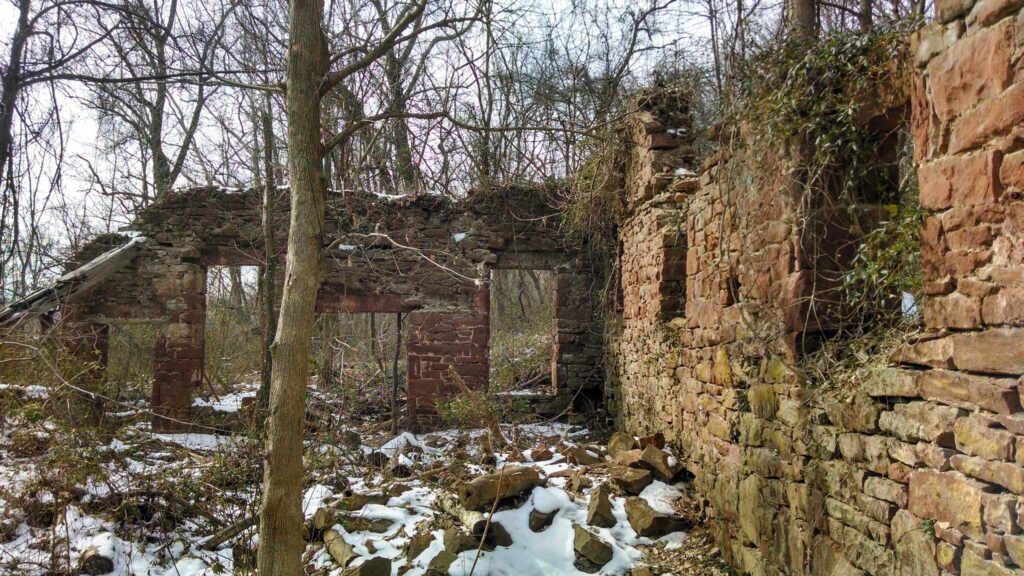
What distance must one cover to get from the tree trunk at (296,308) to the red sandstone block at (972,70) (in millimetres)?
3148

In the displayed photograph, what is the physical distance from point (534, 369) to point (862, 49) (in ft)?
25.2

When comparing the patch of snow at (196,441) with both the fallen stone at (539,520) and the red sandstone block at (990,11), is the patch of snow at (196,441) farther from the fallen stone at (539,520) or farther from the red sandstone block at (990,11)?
the red sandstone block at (990,11)

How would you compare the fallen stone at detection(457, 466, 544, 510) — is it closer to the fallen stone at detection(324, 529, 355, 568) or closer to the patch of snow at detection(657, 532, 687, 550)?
the fallen stone at detection(324, 529, 355, 568)

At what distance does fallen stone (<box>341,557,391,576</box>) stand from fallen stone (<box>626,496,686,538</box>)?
6.03ft

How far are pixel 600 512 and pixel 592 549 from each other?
15.2 inches

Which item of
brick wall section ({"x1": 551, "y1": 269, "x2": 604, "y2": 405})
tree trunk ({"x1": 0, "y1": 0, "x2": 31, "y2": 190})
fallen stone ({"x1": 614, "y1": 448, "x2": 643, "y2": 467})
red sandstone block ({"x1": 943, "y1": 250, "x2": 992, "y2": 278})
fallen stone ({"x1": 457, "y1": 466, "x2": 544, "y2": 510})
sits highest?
tree trunk ({"x1": 0, "y1": 0, "x2": 31, "y2": 190})

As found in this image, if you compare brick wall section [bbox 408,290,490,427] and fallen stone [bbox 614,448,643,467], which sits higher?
brick wall section [bbox 408,290,490,427]

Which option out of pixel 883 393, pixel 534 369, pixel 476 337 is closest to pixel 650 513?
pixel 883 393

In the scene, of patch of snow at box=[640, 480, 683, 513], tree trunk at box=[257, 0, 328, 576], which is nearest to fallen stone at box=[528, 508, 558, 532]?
patch of snow at box=[640, 480, 683, 513]

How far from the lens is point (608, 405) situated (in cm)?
807

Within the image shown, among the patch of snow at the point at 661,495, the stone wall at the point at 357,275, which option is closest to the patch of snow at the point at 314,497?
the patch of snow at the point at 661,495

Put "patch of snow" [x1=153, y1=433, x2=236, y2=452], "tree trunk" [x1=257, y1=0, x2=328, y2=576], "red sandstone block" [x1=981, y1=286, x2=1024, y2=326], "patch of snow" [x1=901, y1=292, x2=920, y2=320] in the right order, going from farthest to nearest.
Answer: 1. "patch of snow" [x1=153, y1=433, x2=236, y2=452]
2. "tree trunk" [x1=257, y1=0, x2=328, y2=576]
3. "patch of snow" [x1=901, y1=292, x2=920, y2=320]
4. "red sandstone block" [x1=981, y1=286, x2=1024, y2=326]

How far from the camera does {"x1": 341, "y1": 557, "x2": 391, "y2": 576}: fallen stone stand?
391 cm

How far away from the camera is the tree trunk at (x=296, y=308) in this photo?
10.9 feet
